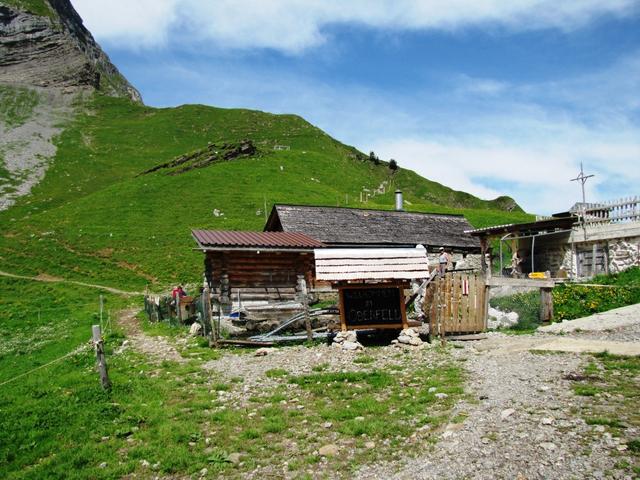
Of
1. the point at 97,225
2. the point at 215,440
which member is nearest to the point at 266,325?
the point at 215,440

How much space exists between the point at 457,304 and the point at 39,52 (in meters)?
141

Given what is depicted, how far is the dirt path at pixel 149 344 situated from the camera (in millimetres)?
15917

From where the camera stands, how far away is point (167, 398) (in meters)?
11.2

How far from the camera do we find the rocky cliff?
121 m

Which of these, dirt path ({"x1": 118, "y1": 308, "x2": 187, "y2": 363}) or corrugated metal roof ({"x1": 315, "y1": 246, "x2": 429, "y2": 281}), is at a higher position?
corrugated metal roof ({"x1": 315, "y1": 246, "x2": 429, "y2": 281})

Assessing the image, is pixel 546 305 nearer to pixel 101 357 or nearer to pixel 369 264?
pixel 369 264

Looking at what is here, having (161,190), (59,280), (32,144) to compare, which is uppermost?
(32,144)

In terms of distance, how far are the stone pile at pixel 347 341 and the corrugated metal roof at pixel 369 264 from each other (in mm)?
1769

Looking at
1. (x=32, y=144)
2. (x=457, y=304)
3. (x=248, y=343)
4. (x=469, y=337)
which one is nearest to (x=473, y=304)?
(x=457, y=304)

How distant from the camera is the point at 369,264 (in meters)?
16.4

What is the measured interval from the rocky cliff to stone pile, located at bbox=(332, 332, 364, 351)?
12777 cm

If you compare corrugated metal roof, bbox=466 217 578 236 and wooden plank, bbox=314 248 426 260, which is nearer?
wooden plank, bbox=314 248 426 260

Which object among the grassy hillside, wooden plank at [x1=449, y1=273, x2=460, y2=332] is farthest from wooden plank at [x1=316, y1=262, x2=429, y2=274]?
the grassy hillside

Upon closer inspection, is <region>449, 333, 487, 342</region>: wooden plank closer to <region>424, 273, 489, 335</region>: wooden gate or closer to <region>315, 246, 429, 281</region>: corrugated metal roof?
<region>424, 273, 489, 335</region>: wooden gate
